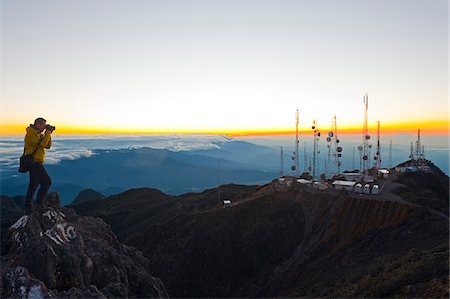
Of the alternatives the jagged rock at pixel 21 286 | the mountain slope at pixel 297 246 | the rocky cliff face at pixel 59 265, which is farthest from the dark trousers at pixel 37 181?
the mountain slope at pixel 297 246

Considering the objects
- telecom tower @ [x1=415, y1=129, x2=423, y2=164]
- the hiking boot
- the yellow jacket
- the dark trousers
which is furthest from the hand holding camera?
telecom tower @ [x1=415, y1=129, x2=423, y2=164]

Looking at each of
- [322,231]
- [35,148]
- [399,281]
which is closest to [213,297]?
[322,231]

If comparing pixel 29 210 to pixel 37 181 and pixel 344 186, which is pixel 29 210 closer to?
pixel 37 181

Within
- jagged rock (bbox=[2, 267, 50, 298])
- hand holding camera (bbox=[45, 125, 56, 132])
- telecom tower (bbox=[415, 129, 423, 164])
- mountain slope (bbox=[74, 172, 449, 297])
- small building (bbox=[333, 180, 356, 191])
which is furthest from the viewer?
telecom tower (bbox=[415, 129, 423, 164])

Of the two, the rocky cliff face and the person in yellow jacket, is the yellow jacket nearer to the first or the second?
the person in yellow jacket

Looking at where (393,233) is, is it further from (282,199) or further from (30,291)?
(30,291)

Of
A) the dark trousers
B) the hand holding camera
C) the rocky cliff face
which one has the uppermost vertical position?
the hand holding camera

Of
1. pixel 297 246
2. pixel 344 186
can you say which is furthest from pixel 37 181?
pixel 344 186
